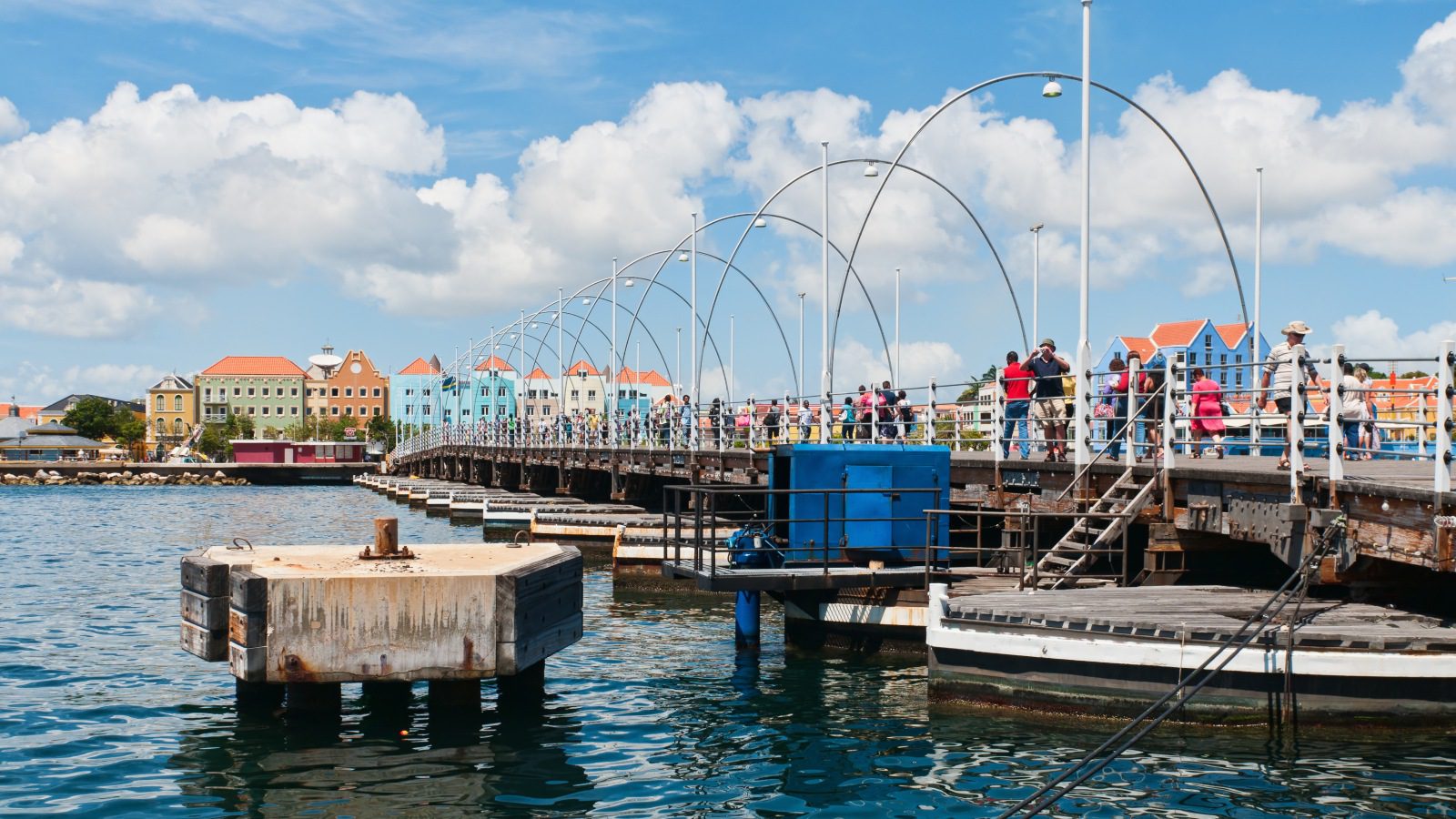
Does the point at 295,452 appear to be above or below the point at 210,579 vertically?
below

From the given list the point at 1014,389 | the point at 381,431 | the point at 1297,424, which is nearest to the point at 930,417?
the point at 1014,389

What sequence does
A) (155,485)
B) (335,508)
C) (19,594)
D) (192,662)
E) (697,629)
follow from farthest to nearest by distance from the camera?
(155,485) → (335,508) → (19,594) → (697,629) → (192,662)

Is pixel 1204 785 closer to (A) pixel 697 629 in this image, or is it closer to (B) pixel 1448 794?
(B) pixel 1448 794

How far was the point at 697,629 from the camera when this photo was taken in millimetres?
22297

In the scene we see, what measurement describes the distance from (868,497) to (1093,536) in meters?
3.14

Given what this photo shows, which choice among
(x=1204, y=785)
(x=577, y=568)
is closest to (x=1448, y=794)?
(x=1204, y=785)

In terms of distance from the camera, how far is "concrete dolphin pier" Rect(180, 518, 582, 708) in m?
12.6

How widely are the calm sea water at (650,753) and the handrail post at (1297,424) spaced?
3109 mm

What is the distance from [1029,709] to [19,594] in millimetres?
22674

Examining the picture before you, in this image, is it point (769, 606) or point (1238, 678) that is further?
point (769, 606)

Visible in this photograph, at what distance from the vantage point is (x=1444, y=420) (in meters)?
12.7

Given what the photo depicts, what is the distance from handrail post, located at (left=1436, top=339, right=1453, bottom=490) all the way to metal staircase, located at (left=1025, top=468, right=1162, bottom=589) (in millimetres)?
4838

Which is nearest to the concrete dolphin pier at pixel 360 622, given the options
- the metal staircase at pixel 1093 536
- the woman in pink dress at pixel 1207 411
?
the metal staircase at pixel 1093 536

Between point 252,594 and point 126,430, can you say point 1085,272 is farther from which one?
point 126,430
